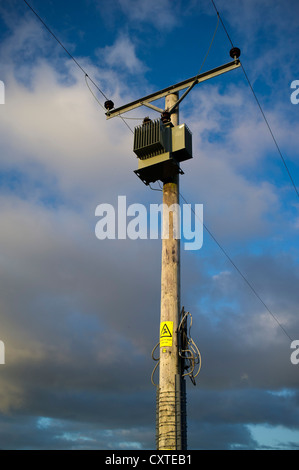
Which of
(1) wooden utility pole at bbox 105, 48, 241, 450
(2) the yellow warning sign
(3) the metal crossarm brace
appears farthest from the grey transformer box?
(2) the yellow warning sign

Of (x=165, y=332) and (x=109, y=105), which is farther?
(x=109, y=105)

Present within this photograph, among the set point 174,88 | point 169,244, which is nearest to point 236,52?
point 174,88

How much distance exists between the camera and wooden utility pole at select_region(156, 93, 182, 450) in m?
8.97

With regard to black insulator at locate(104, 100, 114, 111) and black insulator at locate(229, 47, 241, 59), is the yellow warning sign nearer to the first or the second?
black insulator at locate(104, 100, 114, 111)

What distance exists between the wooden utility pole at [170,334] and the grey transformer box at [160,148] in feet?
1.34

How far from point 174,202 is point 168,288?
229 cm

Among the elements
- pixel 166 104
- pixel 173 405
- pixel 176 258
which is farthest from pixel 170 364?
pixel 166 104

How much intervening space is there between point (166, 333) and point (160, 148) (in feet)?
15.4

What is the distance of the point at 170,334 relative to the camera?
977cm

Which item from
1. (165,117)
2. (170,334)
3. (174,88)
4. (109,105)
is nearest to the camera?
(170,334)

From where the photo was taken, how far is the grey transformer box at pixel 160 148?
36.5 ft

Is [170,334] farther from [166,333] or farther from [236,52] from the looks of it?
[236,52]
